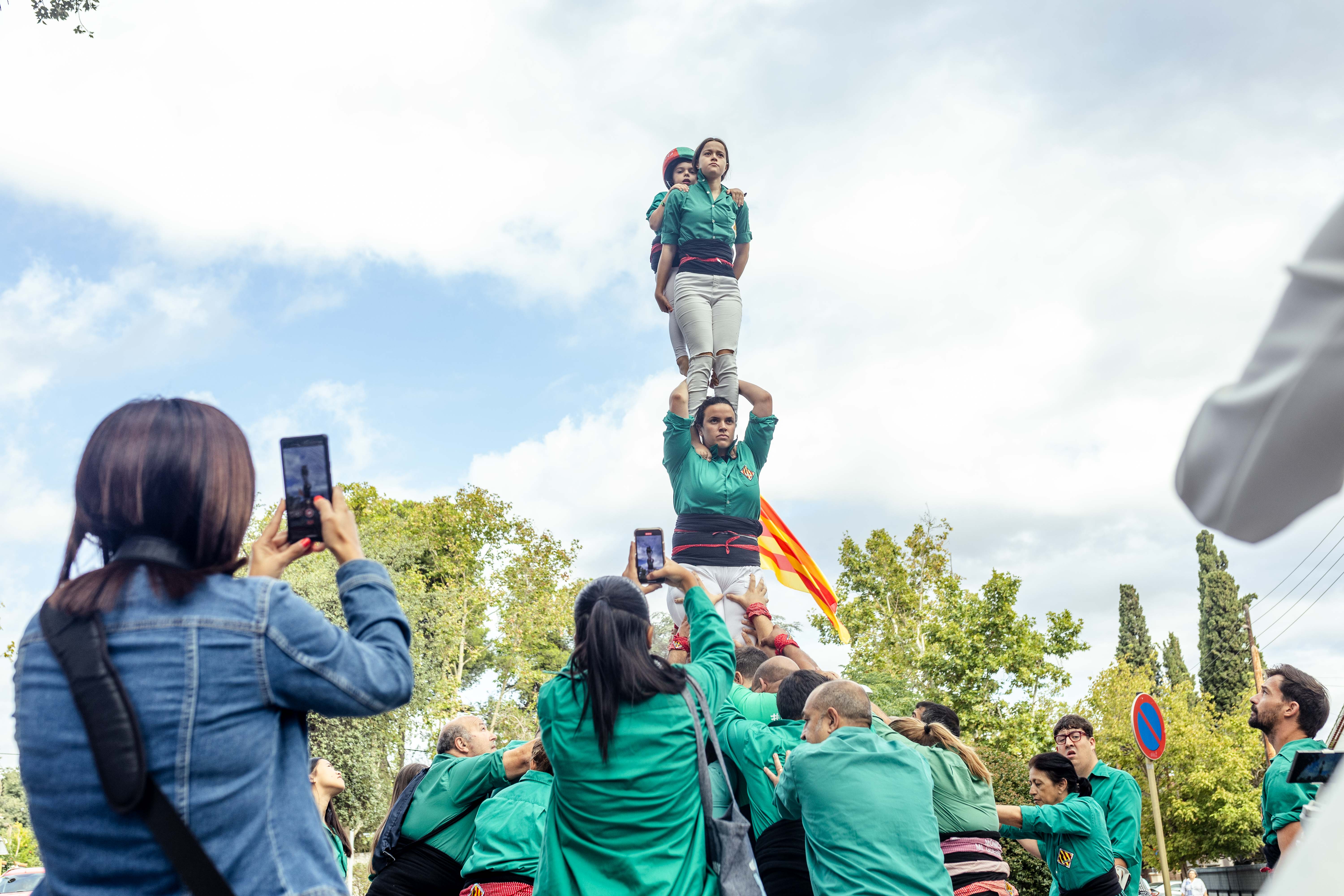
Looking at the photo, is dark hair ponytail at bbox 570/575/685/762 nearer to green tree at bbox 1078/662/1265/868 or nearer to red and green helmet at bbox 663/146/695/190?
red and green helmet at bbox 663/146/695/190

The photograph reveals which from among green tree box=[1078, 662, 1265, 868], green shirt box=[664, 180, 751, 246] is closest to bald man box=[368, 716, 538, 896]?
green shirt box=[664, 180, 751, 246]

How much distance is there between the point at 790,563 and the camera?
11.7 metres

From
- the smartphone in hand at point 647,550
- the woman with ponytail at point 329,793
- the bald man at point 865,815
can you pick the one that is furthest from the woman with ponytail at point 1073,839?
the woman with ponytail at point 329,793

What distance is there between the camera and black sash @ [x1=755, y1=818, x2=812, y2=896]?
448cm

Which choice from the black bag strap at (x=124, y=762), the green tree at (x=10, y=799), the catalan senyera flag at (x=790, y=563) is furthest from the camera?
the green tree at (x=10, y=799)

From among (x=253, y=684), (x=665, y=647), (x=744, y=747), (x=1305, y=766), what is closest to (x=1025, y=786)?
(x=665, y=647)

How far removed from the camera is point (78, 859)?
1.84 m

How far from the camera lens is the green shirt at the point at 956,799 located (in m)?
4.88

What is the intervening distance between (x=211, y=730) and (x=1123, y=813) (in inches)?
239

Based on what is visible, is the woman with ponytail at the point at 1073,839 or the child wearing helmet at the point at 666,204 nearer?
the woman with ponytail at the point at 1073,839

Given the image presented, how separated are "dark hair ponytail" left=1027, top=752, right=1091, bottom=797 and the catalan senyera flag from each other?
4.66m

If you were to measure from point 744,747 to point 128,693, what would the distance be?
3021 mm

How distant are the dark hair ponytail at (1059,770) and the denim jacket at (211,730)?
5451mm

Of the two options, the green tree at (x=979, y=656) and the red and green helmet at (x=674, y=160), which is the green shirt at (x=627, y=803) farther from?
the green tree at (x=979, y=656)
